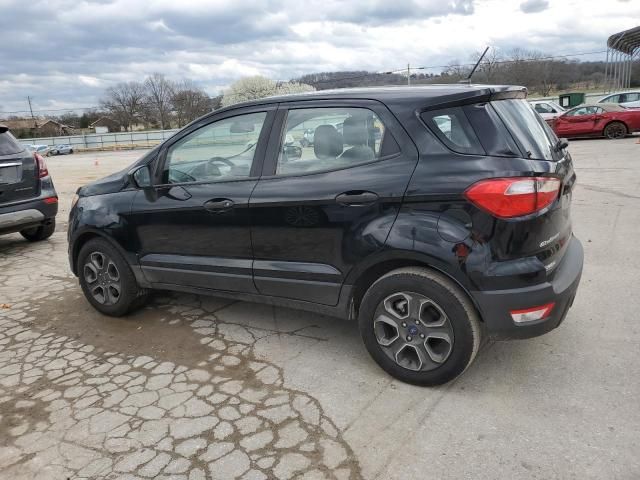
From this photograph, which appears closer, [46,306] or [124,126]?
[46,306]

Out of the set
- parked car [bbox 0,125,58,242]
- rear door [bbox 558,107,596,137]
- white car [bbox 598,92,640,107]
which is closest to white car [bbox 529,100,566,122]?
rear door [bbox 558,107,596,137]

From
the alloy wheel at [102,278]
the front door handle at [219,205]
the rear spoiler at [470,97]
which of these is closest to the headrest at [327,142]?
the rear spoiler at [470,97]

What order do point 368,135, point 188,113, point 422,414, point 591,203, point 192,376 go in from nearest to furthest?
point 422,414, point 368,135, point 192,376, point 591,203, point 188,113

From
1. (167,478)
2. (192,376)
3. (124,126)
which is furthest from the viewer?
(124,126)

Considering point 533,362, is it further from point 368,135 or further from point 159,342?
point 159,342

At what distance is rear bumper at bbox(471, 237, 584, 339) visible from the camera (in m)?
2.71

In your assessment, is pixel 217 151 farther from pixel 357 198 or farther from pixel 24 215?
pixel 24 215

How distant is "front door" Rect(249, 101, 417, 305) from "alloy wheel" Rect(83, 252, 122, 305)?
1.50m

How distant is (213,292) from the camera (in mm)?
3854

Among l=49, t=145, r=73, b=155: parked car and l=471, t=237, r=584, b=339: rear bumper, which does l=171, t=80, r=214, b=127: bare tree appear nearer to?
l=49, t=145, r=73, b=155: parked car

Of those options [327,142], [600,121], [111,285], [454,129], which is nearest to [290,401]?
[327,142]

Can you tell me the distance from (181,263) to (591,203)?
21.7 feet

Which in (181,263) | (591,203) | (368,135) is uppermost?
(368,135)

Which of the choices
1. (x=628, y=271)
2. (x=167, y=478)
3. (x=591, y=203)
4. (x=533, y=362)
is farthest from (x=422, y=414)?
(x=591, y=203)
